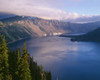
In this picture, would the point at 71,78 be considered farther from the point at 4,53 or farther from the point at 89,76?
the point at 4,53

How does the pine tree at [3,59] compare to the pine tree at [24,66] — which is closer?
the pine tree at [3,59]

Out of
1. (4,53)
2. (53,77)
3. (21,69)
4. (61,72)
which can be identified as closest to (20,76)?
(21,69)

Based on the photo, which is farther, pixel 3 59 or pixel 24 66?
pixel 24 66

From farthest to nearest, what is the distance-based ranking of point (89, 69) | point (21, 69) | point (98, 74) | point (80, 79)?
point (89, 69)
point (98, 74)
point (80, 79)
point (21, 69)

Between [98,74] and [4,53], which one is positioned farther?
[98,74]

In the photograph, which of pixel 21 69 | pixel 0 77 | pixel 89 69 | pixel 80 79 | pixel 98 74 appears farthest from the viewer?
pixel 89 69

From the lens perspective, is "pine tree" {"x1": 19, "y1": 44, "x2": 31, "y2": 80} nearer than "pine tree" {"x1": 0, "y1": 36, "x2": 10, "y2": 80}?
No

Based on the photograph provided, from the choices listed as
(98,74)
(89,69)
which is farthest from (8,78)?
(89,69)

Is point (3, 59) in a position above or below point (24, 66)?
above

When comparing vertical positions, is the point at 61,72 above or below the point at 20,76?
below

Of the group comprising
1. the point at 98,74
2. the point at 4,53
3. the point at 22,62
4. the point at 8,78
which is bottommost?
the point at 98,74
